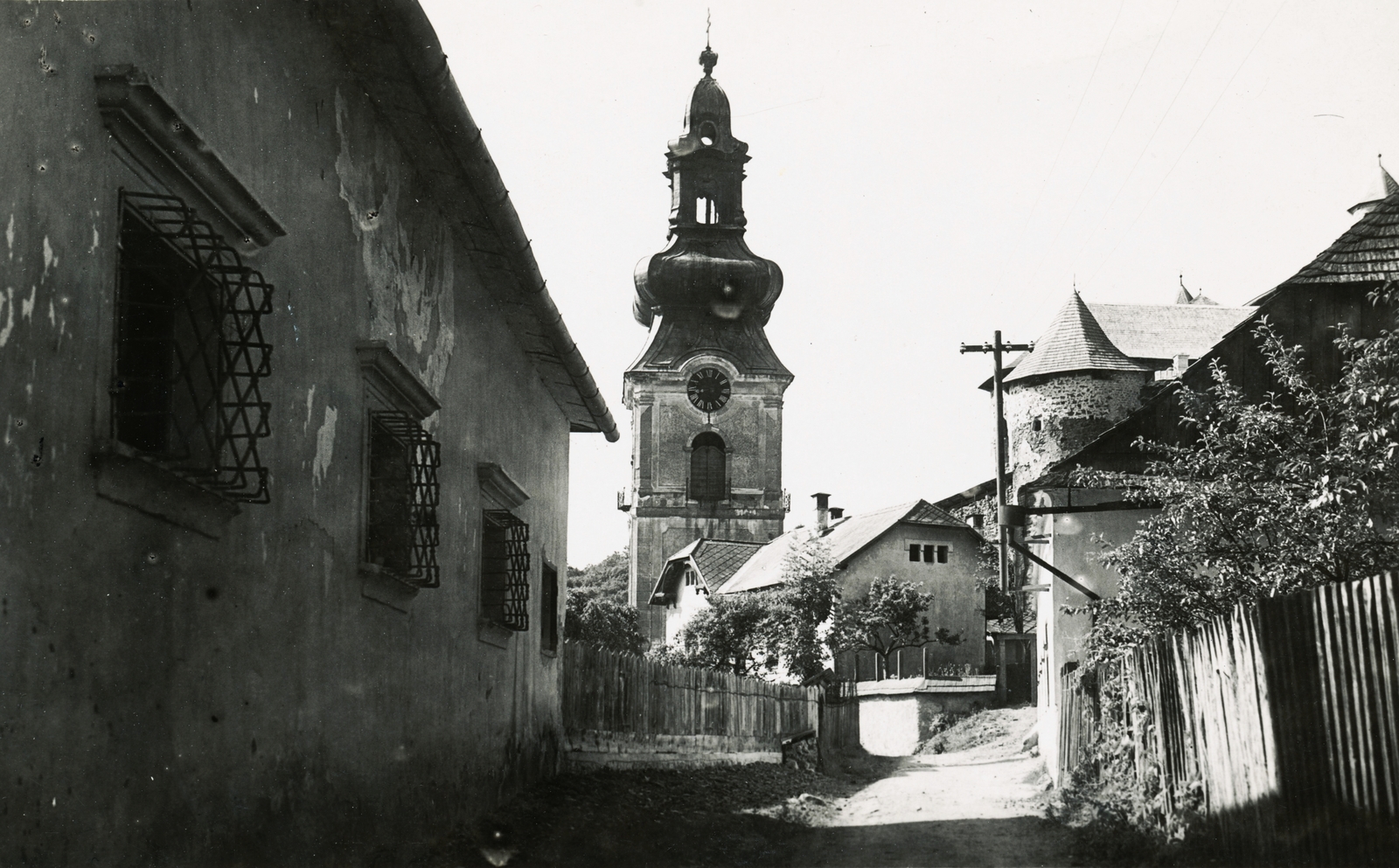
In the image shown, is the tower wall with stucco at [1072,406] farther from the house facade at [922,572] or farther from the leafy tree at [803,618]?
the house facade at [922,572]

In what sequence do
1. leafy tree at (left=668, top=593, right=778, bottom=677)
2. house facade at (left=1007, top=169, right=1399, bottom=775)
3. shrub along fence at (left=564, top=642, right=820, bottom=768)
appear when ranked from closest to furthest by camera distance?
house facade at (left=1007, top=169, right=1399, bottom=775) → shrub along fence at (left=564, top=642, right=820, bottom=768) → leafy tree at (left=668, top=593, right=778, bottom=677)

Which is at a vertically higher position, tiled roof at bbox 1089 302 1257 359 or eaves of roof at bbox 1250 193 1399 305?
tiled roof at bbox 1089 302 1257 359

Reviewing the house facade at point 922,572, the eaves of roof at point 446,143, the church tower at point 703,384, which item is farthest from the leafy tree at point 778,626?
the eaves of roof at point 446,143

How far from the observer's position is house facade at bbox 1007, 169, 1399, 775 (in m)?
15.9

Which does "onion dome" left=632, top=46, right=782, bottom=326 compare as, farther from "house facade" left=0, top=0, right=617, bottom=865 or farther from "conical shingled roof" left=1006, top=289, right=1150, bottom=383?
"house facade" left=0, top=0, right=617, bottom=865

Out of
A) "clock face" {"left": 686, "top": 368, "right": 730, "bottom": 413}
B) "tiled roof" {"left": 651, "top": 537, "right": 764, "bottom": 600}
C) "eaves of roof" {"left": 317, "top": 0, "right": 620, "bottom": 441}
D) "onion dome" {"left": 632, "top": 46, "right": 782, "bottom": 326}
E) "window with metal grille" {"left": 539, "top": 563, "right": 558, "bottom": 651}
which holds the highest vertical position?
"onion dome" {"left": 632, "top": 46, "right": 782, "bottom": 326}

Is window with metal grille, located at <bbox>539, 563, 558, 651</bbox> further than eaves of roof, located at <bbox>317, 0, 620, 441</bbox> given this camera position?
Yes

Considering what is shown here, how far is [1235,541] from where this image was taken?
1095cm

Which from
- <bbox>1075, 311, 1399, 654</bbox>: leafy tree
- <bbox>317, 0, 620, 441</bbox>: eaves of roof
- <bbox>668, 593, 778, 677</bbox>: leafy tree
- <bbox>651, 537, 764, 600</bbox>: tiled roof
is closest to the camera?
<bbox>317, 0, 620, 441</bbox>: eaves of roof

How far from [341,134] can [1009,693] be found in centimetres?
3094

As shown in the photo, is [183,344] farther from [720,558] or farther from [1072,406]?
[720,558]

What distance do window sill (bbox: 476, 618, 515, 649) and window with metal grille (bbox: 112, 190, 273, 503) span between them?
17.9 feet

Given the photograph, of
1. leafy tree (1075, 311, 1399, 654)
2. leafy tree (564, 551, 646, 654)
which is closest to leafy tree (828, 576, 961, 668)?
leafy tree (564, 551, 646, 654)

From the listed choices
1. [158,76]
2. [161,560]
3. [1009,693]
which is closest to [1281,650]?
[161,560]
